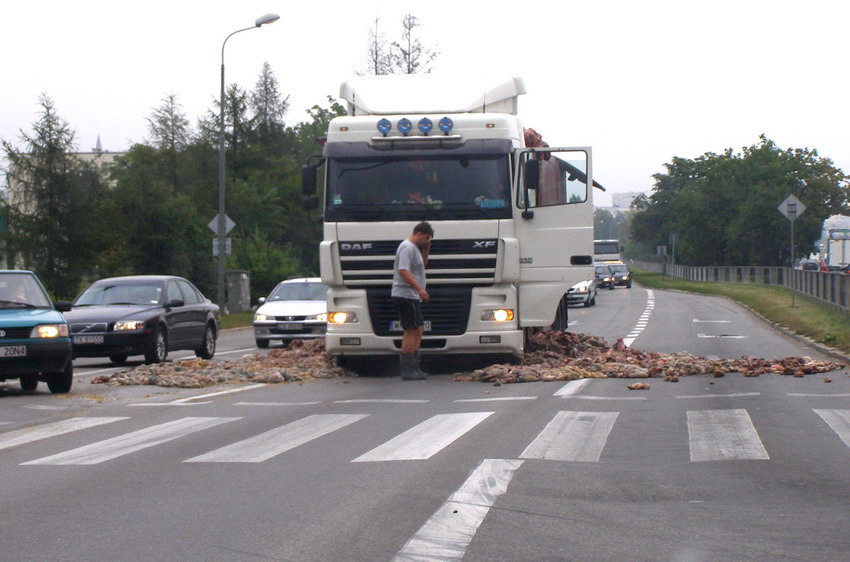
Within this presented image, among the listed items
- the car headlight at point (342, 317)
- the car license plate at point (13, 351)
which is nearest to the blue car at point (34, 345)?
the car license plate at point (13, 351)

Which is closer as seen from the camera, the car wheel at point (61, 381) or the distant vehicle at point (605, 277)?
the car wheel at point (61, 381)

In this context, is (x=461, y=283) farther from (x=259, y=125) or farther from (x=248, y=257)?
(x=259, y=125)

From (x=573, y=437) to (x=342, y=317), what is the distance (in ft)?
20.9

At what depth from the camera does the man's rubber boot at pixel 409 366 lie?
15.1 metres

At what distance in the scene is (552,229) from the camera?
1540cm

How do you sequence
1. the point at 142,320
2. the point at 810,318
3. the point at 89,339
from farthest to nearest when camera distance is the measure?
1. the point at 810,318
2. the point at 142,320
3. the point at 89,339

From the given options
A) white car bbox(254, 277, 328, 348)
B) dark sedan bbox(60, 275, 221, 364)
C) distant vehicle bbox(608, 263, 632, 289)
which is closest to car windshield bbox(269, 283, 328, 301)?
white car bbox(254, 277, 328, 348)

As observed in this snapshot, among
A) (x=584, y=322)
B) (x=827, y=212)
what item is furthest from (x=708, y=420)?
(x=827, y=212)

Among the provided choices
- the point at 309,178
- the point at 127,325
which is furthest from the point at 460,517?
the point at 127,325

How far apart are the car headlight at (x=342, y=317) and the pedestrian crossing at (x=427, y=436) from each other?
4.15 meters

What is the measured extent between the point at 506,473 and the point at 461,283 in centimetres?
763

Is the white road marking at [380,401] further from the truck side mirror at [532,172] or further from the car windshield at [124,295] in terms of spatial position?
the car windshield at [124,295]

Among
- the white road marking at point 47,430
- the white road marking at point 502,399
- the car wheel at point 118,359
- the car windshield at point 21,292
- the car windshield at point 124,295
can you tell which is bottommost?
the car wheel at point 118,359

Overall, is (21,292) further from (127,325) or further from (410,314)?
(410,314)
